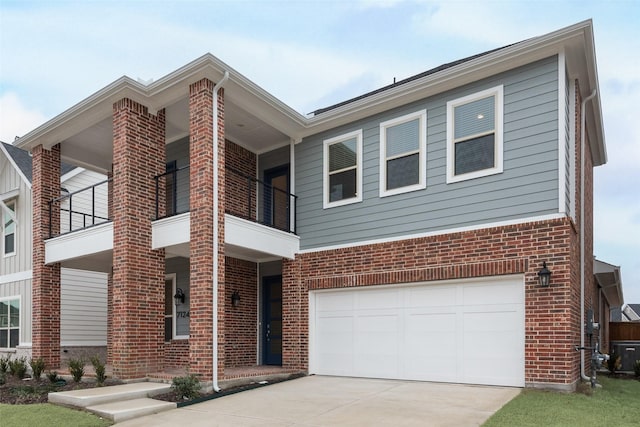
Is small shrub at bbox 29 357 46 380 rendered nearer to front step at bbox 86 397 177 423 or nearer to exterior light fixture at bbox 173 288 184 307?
exterior light fixture at bbox 173 288 184 307

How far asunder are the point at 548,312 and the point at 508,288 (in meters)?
0.80

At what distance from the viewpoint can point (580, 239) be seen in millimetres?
9711

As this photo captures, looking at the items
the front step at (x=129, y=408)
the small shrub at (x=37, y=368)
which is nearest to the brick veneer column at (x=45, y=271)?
the small shrub at (x=37, y=368)

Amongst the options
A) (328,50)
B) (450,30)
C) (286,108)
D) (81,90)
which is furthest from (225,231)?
(81,90)

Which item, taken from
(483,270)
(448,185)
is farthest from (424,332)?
(448,185)

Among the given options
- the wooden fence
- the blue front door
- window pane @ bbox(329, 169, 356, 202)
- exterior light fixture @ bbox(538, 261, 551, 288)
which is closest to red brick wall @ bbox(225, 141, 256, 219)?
the blue front door

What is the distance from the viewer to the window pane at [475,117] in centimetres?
916

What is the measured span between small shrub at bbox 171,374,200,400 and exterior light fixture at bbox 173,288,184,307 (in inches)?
172

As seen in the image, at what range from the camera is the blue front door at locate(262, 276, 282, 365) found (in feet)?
40.8

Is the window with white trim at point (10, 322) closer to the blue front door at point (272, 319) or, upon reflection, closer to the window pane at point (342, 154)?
the blue front door at point (272, 319)

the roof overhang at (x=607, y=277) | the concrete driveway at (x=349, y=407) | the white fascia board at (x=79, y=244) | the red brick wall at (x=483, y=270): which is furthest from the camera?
the roof overhang at (x=607, y=277)

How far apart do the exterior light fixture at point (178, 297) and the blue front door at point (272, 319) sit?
213 cm

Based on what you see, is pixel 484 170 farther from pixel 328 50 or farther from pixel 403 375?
pixel 328 50

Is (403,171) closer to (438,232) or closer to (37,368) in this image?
(438,232)
